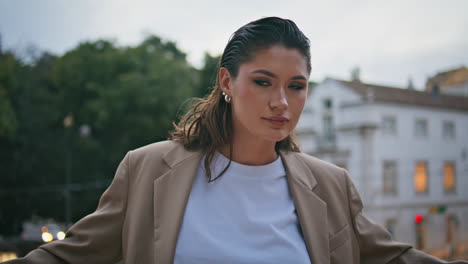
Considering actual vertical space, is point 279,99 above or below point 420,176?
above

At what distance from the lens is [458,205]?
25.7 metres

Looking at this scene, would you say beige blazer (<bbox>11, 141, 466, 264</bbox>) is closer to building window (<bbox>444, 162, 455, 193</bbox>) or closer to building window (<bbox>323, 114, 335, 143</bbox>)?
building window (<bbox>323, 114, 335, 143</bbox>)

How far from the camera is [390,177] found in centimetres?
2511

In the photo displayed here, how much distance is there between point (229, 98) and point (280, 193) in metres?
0.49

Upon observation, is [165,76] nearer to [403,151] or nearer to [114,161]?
[114,161]

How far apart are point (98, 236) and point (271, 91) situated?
3.07 ft

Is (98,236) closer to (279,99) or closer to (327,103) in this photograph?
(279,99)

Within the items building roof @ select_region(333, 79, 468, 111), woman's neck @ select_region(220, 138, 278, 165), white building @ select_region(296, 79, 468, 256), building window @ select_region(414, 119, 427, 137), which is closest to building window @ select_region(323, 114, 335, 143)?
white building @ select_region(296, 79, 468, 256)

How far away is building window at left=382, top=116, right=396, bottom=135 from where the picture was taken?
25156mm

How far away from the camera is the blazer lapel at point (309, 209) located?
1974mm

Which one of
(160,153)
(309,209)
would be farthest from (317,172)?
(160,153)

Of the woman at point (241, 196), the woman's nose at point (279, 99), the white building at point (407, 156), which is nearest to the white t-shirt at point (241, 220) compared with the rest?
the woman at point (241, 196)

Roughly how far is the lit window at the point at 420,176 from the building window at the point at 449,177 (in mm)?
1072

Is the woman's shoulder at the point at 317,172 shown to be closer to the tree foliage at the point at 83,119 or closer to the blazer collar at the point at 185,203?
the blazer collar at the point at 185,203
